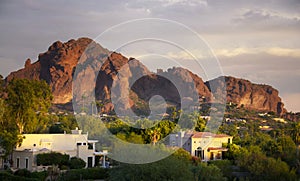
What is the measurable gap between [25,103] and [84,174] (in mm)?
12380

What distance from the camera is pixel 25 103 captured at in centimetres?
4322

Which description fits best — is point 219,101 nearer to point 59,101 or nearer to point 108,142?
point 108,142

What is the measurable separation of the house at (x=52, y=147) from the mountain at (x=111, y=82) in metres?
27.2

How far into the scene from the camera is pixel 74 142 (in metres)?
41.5

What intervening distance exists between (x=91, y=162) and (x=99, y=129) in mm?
12961

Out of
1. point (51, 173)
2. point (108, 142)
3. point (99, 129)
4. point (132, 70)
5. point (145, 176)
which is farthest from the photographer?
point (132, 70)

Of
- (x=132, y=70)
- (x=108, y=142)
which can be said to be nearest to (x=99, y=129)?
(x=108, y=142)

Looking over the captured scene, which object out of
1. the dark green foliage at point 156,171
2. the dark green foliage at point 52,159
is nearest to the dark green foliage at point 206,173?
the dark green foliage at point 156,171

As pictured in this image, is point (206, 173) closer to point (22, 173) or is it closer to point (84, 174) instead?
point (84, 174)

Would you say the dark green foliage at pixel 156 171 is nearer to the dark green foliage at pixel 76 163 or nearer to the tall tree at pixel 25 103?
the dark green foliage at pixel 76 163

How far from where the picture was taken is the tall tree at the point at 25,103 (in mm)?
43312

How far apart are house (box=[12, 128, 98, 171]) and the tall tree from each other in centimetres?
403

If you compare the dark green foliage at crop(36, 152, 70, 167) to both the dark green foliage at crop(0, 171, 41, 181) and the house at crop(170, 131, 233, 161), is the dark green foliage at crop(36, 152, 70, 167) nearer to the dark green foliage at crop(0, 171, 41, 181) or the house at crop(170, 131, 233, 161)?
the dark green foliage at crop(0, 171, 41, 181)

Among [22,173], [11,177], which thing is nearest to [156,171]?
[11,177]
